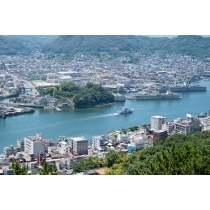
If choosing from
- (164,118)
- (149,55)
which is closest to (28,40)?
(149,55)

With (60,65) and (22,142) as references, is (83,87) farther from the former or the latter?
(22,142)

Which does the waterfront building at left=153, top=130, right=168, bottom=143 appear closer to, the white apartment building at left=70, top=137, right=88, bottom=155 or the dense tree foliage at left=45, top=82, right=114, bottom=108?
the white apartment building at left=70, top=137, right=88, bottom=155

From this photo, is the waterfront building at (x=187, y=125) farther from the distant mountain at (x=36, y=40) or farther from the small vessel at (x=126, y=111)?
the distant mountain at (x=36, y=40)

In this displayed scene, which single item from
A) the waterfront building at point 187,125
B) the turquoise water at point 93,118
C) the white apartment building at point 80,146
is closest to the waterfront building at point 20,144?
the turquoise water at point 93,118

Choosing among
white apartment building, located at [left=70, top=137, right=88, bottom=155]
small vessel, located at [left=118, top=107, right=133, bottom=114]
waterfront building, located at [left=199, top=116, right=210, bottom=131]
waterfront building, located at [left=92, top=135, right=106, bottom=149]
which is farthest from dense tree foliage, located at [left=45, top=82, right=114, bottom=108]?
white apartment building, located at [left=70, top=137, right=88, bottom=155]

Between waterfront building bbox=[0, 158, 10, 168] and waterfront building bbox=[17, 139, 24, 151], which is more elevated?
waterfront building bbox=[0, 158, 10, 168]

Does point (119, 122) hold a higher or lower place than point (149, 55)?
lower
